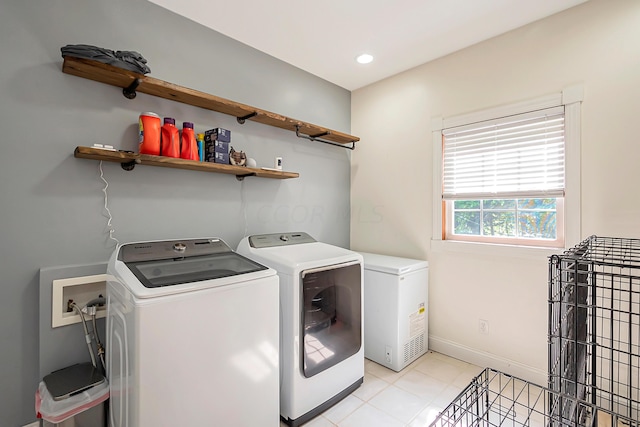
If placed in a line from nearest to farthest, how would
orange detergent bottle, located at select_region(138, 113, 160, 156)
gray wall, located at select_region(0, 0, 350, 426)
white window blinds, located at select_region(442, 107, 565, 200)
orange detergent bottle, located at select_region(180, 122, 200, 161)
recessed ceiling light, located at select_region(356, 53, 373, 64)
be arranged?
gray wall, located at select_region(0, 0, 350, 426)
orange detergent bottle, located at select_region(138, 113, 160, 156)
orange detergent bottle, located at select_region(180, 122, 200, 161)
white window blinds, located at select_region(442, 107, 565, 200)
recessed ceiling light, located at select_region(356, 53, 373, 64)

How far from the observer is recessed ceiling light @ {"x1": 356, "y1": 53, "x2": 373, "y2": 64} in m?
2.65

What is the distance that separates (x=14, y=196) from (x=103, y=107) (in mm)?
666

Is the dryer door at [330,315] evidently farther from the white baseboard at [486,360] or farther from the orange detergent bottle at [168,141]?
the orange detergent bottle at [168,141]

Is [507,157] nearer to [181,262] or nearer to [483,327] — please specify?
[483,327]

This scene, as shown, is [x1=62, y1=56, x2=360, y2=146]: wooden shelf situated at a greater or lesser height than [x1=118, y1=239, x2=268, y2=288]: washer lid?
greater

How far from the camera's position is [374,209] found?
10.5 feet

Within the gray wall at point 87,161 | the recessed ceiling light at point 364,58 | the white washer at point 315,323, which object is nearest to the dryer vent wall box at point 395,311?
the white washer at point 315,323

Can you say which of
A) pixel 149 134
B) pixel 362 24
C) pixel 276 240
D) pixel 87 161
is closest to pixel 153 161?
pixel 149 134

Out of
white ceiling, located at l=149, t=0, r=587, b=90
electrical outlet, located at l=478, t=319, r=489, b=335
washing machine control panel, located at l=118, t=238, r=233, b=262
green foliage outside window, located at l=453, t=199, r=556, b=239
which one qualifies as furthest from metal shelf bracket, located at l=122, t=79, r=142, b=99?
electrical outlet, located at l=478, t=319, r=489, b=335

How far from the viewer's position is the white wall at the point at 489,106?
191cm

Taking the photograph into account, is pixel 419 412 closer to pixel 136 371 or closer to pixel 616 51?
pixel 136 371

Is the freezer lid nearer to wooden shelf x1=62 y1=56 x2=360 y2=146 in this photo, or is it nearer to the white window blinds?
the white window blinds

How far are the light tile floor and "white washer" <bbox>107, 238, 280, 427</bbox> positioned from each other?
22.0 inches

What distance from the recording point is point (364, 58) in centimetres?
270
